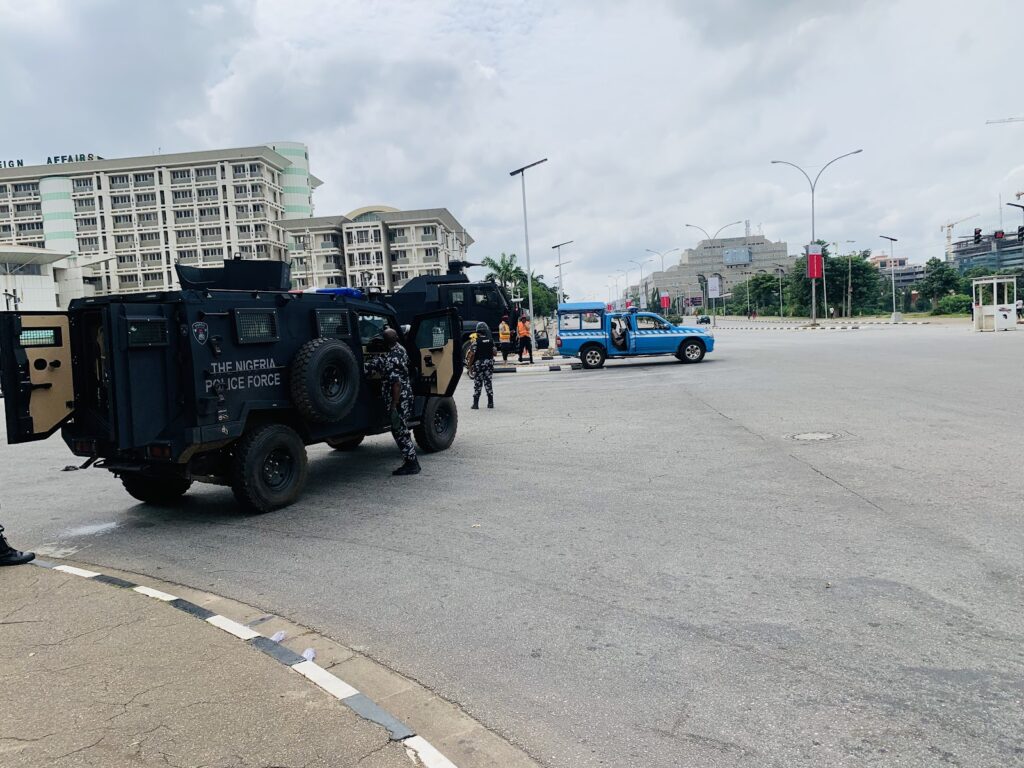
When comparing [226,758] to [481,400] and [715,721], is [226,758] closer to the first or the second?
[715,721]

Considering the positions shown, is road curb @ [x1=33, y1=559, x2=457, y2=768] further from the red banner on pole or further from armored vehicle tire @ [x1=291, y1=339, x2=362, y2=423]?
the red banner on pole

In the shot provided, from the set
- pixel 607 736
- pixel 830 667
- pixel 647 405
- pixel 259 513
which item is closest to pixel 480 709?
pixel 607 736

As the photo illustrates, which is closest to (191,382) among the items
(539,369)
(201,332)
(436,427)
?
(201,332)

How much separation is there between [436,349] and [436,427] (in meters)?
1.09

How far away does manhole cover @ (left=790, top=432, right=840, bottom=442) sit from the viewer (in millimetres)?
9852

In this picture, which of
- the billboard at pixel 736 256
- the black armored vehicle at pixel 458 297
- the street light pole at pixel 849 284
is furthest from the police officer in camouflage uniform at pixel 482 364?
the billboard at pixel 736 256

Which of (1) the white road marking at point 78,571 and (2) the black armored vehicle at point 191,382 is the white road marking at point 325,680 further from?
(2) the black armored vehicle at point 191,382

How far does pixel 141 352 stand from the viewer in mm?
6531

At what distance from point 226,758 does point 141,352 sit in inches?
174

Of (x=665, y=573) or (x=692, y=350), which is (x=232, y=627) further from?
(x=692, y=350)

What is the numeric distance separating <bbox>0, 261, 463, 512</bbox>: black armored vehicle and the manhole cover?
19.0 ft

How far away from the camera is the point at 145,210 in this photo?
84250mm

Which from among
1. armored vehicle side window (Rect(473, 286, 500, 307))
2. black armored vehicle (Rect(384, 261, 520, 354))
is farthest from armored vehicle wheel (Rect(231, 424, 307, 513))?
armored vehicle side window (Rect(473, 286, 500, 307))

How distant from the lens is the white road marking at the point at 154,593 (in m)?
4.97
